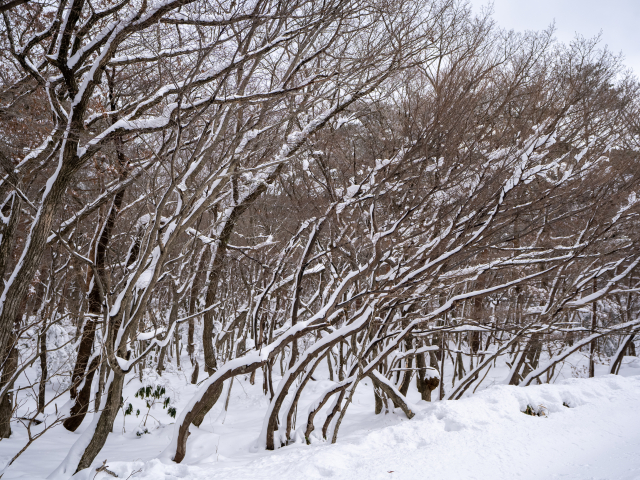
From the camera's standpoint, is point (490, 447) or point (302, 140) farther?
point (302, 140)

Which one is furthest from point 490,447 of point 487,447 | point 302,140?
point 302,140

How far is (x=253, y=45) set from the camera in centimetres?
459

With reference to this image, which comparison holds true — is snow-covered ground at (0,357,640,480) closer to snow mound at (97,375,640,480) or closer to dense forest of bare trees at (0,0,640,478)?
snow mound at (97,375,640,480)

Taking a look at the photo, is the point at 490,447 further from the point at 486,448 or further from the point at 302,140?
the point at 302,140

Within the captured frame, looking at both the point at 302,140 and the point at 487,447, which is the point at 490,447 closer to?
the point at 487,447

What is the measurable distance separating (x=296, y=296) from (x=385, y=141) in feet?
9.15

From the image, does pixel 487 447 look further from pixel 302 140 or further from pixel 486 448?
pixel 302 140

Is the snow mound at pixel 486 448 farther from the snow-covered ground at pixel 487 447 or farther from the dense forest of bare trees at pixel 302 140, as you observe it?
the dense forest of bare trees at pixel 302 140

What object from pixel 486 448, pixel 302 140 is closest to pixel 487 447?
pixel 486 448

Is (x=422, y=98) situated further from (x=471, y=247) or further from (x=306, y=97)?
(x=471, y=247)

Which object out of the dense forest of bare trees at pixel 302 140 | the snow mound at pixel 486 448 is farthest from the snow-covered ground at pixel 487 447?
the dense forest of bare trees at pixel 302 140

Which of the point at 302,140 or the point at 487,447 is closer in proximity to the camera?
the point at 487,447

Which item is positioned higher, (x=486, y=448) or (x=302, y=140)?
(x=302, y=140)

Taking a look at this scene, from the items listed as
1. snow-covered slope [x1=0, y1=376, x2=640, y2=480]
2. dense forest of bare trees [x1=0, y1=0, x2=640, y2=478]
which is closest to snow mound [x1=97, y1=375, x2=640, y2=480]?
snow-covered slope [x1=0, y1=376, x2=640, y2=480]
